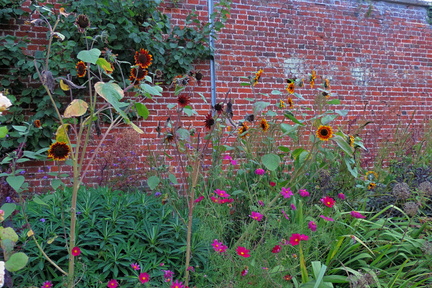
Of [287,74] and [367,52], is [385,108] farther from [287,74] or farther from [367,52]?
[287,74]

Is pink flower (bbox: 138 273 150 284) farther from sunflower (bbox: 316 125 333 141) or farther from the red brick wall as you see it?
the red brick wall

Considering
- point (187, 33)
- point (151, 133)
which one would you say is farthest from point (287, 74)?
point (151, 133)

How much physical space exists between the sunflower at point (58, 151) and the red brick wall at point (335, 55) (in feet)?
9.09

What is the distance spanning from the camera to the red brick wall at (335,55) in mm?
5453

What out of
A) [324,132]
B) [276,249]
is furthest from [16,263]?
[324,132]

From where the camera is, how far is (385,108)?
22.1 feet

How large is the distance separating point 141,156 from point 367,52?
3859 mm

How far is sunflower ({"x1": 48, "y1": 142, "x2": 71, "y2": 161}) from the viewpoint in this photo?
6.93 feet

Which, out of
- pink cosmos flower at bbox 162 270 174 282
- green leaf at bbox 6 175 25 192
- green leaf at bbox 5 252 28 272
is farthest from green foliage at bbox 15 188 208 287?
green leaf at bbox 5 252 28 272

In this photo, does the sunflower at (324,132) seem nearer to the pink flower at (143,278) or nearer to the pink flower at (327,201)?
the pink flower at (327,201)

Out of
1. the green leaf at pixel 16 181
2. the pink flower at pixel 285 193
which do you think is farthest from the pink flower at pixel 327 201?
the green leaf at pixel 16 181

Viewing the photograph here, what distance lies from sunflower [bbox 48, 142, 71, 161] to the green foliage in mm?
205

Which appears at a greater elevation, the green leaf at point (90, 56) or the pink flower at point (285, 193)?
the green leaf at point (90, 56)

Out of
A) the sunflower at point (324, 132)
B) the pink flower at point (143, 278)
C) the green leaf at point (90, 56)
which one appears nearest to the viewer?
the green leaf at point (90, 56)
